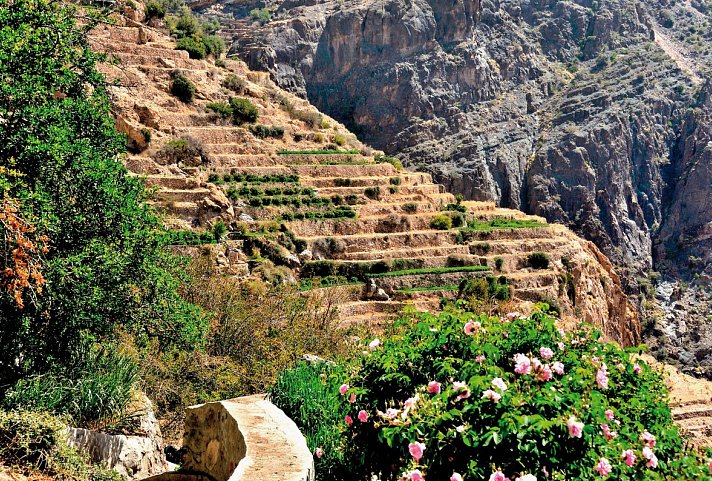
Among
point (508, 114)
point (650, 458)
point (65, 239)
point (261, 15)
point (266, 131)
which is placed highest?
point (261, 15)

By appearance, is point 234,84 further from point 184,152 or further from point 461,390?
point 461,390

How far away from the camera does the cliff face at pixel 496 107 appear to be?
78750 mm

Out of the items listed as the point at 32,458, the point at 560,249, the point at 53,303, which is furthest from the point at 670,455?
the point at 560,249

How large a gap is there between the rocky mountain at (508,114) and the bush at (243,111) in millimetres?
29015

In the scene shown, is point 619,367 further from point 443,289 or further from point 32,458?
point 443,289

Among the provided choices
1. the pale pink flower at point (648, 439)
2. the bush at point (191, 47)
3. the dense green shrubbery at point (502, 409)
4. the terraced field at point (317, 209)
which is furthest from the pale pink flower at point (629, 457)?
the bush at point (191, 47)

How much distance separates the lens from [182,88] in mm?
44062

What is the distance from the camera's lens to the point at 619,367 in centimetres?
793

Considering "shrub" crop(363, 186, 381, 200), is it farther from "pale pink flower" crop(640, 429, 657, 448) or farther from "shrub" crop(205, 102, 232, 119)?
"pale pink flower" crop(640, 429, 657, 448)

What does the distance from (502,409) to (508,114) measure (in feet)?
266

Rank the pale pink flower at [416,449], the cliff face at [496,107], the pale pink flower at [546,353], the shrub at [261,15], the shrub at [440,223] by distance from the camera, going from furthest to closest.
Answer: the shrub at [261,15]
the cliff face at [496,107]
the shrub at [440,223]
the pale pink flower at [546,353]
the pale pink flower at [416,449]

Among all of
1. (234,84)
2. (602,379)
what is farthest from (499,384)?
(234,84)

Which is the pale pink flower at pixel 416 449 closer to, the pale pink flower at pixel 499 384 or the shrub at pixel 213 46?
the pale pink flower at pixel 499 384

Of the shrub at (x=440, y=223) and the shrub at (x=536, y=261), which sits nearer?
the shrub at (x=440, y=223)
